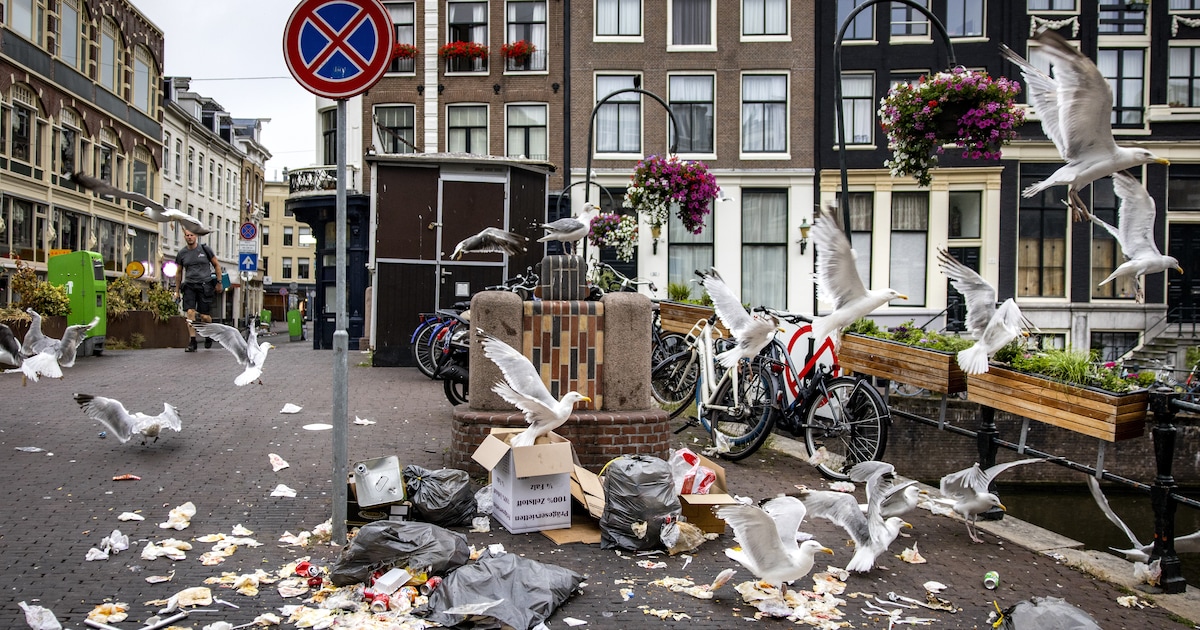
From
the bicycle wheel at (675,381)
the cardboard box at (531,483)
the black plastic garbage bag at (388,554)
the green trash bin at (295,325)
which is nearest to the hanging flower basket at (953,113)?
the bicycle wheel at (675,381)

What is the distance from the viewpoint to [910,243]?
23.4 metres

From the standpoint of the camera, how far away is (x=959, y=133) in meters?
8.75

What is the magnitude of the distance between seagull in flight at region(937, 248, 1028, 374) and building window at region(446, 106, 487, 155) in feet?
60.8

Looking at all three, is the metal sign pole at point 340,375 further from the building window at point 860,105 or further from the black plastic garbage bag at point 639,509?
the building window at point 860,105

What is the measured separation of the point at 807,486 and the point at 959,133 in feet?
15.2

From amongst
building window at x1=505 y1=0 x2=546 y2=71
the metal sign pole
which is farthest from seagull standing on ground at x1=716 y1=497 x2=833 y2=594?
building window at x1=505 y1=0 x2=546 y2=71

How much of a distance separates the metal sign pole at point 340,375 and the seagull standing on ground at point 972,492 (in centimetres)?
361

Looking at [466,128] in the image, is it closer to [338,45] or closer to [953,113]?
[953,113]

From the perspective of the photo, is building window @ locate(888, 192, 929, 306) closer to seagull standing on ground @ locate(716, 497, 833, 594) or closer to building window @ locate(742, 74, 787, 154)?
building window @ locate(742, 74, 787, 154)

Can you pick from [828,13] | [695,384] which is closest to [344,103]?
[695,384]

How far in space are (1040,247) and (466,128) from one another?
1667cm

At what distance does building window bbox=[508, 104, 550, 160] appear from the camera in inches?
905

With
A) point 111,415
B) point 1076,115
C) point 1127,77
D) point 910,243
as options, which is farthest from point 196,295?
point 1127,77

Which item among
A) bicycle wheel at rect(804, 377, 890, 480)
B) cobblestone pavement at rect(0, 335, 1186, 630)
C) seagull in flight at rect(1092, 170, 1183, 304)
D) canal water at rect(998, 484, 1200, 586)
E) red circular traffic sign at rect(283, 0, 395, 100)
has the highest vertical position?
red circular traffic sign at rect(283, 0, 395, 100)
